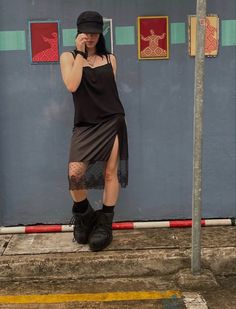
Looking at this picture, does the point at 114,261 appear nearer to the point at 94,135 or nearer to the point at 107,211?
the point at 107,211

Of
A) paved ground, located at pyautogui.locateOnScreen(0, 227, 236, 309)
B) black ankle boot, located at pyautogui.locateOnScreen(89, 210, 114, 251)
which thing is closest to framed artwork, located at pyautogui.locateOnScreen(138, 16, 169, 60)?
black ankle boot, located at pyautogui.locateOnScreen(89, 210, 114, 251)

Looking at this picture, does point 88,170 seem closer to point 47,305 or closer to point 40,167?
point 40,167

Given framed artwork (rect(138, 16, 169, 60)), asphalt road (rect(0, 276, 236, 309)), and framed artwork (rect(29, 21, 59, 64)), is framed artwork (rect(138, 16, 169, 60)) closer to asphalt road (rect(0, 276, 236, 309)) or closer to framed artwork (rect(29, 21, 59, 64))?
framed artwork (rect(29, 21, 59, 64))

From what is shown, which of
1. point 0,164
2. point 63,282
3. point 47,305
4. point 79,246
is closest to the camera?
point 47,305

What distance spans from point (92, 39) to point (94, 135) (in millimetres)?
733

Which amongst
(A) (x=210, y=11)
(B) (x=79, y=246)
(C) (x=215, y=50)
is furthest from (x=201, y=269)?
(A) (x=210, y=11)

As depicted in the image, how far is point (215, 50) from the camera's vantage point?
4.41 metres

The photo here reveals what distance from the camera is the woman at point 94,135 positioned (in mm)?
3926

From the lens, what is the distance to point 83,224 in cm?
414

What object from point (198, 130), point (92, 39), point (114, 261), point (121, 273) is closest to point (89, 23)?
point (92, 39)

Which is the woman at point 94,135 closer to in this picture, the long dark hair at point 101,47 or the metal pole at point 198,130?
the long dark hair at point 101,47

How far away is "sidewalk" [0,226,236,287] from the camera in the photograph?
394 centimetres

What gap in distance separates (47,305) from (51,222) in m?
1.16

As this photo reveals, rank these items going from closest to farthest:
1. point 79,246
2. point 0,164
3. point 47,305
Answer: point 47,305 → point 79,246 → point 0,164
